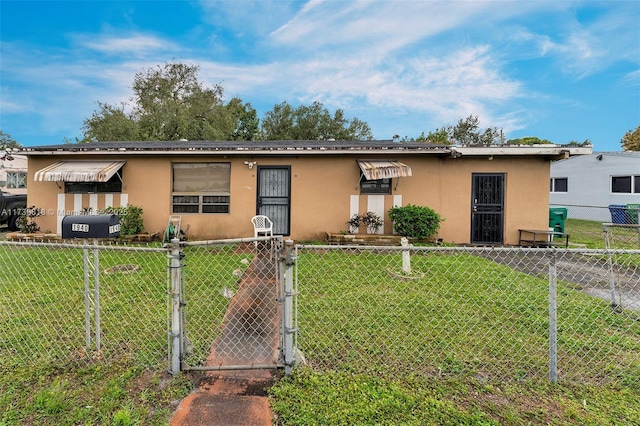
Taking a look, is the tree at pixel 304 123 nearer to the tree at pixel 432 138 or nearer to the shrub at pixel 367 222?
the tree at pixel 432 138

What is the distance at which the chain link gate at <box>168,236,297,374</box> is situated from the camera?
94.0 inches

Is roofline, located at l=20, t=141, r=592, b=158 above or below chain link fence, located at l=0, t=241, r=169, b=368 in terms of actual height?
above

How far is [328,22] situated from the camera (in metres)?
12.2

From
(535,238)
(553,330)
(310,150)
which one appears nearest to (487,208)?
(535,238)

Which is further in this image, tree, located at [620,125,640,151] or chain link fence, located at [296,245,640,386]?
tree, located at [620,125,640,151]

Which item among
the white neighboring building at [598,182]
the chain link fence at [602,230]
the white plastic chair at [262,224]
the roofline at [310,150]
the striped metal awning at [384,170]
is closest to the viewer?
the striped metal awning at [384,170]

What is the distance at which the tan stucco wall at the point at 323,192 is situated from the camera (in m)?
8.41

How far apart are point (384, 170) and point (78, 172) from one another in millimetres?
7965

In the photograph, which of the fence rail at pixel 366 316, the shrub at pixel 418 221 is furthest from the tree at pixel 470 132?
the fence rail at pixel 366 316

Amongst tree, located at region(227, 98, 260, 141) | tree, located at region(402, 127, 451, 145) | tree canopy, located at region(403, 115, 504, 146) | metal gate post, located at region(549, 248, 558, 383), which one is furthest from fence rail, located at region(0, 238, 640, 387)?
tree canopy, located at region(403, 115, 504, 146)

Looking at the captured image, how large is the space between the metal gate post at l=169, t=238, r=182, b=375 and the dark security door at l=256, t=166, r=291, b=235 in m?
6.35

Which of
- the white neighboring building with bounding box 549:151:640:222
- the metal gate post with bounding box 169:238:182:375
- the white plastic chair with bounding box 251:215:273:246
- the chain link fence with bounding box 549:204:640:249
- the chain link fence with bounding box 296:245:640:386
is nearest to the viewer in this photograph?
the metal gate post with bounding box 169:238:182:375

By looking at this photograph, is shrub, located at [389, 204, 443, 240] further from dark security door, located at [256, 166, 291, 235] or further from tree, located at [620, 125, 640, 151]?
tree, located at [620, 125, 640, 151]

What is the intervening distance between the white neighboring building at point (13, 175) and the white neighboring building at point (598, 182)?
26.2 meters
